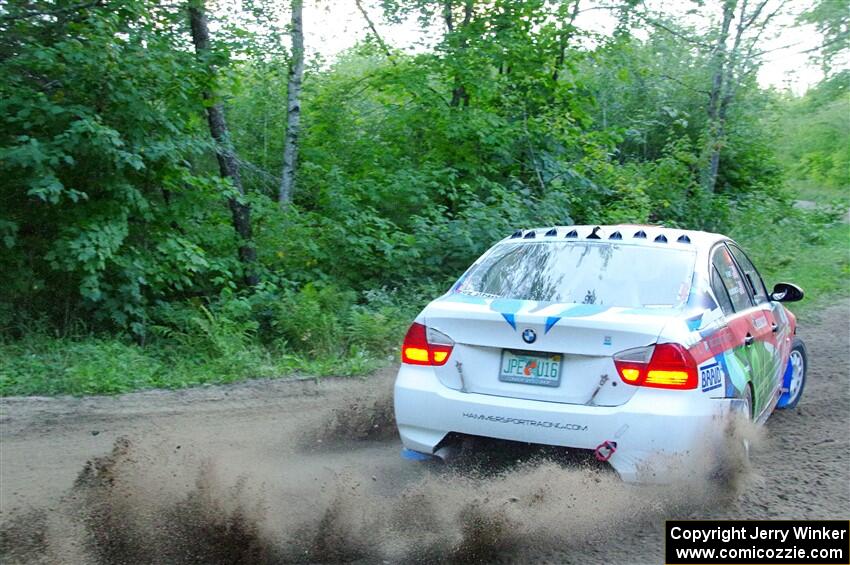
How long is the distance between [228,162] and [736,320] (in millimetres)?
8560

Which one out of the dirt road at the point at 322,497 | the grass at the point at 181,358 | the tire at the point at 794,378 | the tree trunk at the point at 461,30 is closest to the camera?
the dirt road at the point at 322,497

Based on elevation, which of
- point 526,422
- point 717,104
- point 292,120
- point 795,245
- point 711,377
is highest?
point 717,104

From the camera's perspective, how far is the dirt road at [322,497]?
4.16 metres

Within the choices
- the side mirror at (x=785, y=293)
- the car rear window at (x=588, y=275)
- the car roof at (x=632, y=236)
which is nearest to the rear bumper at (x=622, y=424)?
the car rear window at (x=588, y=275)

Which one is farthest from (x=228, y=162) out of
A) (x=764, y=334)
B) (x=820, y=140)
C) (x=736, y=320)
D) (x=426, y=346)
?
(x=820, y=140)

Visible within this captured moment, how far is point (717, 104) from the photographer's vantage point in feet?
62.0

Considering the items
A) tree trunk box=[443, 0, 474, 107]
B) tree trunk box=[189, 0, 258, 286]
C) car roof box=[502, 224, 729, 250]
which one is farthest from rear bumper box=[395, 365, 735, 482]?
tree trunk box=[443, 0, 474, 107]

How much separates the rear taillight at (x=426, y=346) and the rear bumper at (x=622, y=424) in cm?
25

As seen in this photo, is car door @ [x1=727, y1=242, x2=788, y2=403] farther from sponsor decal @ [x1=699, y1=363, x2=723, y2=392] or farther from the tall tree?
the tall tree

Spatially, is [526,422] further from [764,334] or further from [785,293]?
[785,293]

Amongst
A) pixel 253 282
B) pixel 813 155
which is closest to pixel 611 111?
pixel 253 282

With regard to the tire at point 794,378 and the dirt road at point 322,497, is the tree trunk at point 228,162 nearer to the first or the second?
the dirt road at point 322,497

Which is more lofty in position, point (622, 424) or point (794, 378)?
point (622, 424)

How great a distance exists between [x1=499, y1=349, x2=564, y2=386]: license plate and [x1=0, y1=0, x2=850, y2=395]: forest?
3906mm
